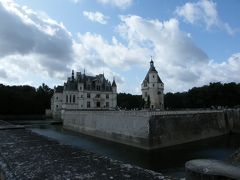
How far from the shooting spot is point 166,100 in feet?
284

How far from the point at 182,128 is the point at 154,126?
5942mm

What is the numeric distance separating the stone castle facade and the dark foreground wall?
111 ft

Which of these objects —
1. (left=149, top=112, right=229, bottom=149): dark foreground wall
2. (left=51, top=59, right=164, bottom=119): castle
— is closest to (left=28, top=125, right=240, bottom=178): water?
(left=149, top=112, right=229, bottom=149): dark foreground wall

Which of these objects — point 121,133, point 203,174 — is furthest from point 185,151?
point 203,174

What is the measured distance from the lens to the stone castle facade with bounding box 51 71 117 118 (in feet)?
231

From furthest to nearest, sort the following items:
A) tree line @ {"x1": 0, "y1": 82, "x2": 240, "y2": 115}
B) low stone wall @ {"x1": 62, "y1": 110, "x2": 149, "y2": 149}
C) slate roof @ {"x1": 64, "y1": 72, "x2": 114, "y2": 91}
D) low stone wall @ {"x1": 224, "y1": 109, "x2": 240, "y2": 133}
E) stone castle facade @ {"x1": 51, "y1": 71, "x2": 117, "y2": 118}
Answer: slate roof @ {"x1": 64, "y1": 72, "x2": 114, "y2": 91}
stone castle facade @ {"x1": 51, "y1": 71, "x2": 117, "y2": 118}
tree line @ {"x1": 0, "y1": 82, "x2": 240, "y2": 115}
low stone wall @ {"x1": 224, "y1": 109, "x2": 240, "y2": 133}
low stone wall @ {"x1": 62, "y1": 110, "x2": 149, "y2": 149}

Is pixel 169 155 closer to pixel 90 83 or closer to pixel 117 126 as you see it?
pixel 117 126

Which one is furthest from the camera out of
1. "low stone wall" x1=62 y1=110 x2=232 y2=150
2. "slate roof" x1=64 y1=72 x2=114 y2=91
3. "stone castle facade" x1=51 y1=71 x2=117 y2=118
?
"slate roof" x1=64 y1=72 x2=114 y2=91

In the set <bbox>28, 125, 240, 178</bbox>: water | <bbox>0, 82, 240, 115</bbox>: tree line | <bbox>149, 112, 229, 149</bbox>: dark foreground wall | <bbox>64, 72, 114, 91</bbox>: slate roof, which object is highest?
<bbox>64, 72, 114, 91</bbox>: slate roof

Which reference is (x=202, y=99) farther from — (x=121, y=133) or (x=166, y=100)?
(x=121, y=133)

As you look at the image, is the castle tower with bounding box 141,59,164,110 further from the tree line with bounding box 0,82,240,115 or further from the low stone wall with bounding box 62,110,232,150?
the low stone wall with bounding box 62,110,232,150

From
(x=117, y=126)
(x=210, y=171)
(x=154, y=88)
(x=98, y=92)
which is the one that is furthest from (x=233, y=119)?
(x=210, y=171)

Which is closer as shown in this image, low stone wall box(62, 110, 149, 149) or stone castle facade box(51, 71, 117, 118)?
low stone wall box(62, 110, 149, 149)

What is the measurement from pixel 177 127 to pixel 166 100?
180ft
